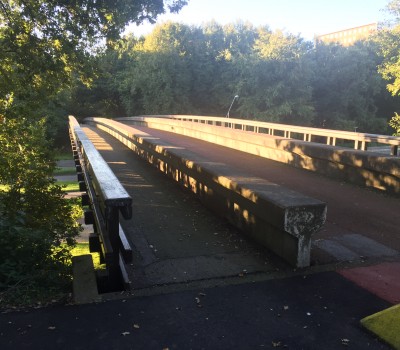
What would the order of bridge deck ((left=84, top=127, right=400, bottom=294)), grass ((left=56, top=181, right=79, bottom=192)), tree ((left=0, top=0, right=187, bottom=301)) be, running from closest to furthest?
bridge deck ((left=84, top=127, right=400, bottom=294)) < tree ((left=0, top=0, right=187, bottom=301)) < grass ((left=56, top=181, right=79, bottom=192))

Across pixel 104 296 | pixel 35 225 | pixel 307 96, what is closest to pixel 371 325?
pixel 104 296

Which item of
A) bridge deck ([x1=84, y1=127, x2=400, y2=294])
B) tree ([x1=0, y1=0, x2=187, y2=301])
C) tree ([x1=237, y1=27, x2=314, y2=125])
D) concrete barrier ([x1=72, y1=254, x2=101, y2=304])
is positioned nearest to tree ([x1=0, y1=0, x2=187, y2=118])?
tree ([x1=0, y1=0, x2=187, y2=301])

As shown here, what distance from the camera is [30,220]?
7168 millimetres

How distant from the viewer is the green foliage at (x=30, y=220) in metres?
3.85

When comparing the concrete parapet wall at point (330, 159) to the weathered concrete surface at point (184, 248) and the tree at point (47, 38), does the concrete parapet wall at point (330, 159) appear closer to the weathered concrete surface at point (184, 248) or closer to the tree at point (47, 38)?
the weathered concrete surface at point (184, 248)

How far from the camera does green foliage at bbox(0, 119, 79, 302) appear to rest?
3.85 meters

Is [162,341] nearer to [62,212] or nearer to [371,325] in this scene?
[371,325]

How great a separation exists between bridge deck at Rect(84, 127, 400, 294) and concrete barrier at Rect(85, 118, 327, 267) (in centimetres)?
17

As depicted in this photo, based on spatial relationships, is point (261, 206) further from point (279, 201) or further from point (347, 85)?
point (347, 85)

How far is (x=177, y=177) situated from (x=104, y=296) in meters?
4.94

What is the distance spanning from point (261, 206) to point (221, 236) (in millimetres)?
933

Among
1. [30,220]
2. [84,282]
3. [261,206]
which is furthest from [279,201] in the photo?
[30,220]

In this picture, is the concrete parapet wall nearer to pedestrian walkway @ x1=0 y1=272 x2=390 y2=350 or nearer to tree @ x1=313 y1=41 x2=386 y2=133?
pedestrian walkway @ x1=0 y1=272 x2=390 y2=350

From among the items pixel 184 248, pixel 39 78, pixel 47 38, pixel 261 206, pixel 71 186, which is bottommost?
pixel 71 186
